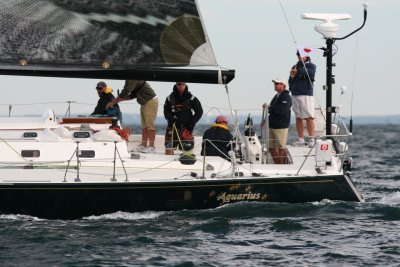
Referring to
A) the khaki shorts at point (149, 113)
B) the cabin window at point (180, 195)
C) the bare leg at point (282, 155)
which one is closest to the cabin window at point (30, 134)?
the khaki shorts at point (149, 113)

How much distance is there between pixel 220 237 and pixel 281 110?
3.27 meters

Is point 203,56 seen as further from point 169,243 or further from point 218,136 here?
point 169,243

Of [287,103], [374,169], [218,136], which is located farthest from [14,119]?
→ [374,169]

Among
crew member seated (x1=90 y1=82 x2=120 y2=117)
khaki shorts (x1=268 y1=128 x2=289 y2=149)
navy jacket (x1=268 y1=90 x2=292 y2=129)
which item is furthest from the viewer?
crew member seated (x1=90 y1=82 x2=120 y2=117)

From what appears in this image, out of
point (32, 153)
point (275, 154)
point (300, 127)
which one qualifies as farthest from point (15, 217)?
point (300, 127)

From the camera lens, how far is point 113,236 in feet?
43.6

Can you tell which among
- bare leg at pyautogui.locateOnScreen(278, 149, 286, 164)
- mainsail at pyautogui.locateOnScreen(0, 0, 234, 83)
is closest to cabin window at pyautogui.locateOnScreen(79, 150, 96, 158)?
mainsail at pyautogui.locateOnScreen(0, 0, 234, 83)

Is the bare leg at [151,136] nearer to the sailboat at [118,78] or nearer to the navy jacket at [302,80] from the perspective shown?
the sailboat at [118,78]

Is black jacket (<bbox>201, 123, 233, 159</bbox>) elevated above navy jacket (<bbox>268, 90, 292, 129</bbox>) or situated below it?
below

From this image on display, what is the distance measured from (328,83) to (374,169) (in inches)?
403

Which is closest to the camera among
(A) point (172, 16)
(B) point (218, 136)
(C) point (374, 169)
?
(A) point (172, 16)

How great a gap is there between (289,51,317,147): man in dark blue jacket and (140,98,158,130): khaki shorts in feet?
7.92

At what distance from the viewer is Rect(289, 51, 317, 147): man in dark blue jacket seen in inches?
665

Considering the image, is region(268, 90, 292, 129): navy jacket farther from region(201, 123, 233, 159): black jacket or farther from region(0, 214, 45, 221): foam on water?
region(0, 214, 45, 221): foam on water
